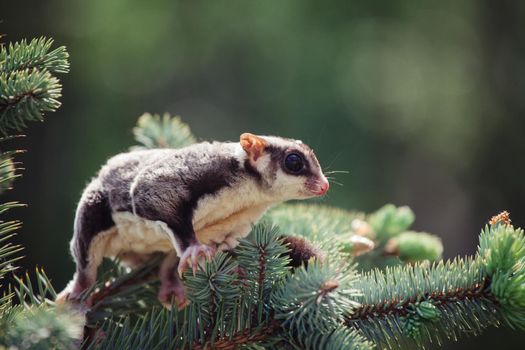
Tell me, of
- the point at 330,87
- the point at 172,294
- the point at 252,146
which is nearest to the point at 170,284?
the point at 172,294

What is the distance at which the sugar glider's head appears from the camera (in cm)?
205

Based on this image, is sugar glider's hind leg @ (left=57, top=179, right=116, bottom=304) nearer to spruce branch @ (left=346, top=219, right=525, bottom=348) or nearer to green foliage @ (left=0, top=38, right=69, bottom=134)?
green foliage @ (left=0, top=38, right=69, bottom=134)

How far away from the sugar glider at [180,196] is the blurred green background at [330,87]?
6005mm

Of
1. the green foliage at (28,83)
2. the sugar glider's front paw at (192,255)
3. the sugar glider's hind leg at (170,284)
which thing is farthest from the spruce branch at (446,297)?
the green foliage at (28,83)

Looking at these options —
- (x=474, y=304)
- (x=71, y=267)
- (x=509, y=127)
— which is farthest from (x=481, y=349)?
(x=474, y=304)

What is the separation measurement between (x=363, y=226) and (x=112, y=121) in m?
7.54

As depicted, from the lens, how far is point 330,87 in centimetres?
946

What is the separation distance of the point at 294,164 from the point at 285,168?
32 mm

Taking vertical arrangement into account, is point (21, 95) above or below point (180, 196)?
below

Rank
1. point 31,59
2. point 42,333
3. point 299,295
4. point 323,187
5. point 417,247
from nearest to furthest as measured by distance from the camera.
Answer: point 42,333
point 299,295
point 31,59
point 323,187
point 417,247

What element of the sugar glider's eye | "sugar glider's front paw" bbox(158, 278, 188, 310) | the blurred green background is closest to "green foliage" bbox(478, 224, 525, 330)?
the sugar glider's eye

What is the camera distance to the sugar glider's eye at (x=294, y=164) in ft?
6.88

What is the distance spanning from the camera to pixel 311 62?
9.98m

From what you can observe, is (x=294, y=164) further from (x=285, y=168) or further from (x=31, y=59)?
(x=31, y=59)
